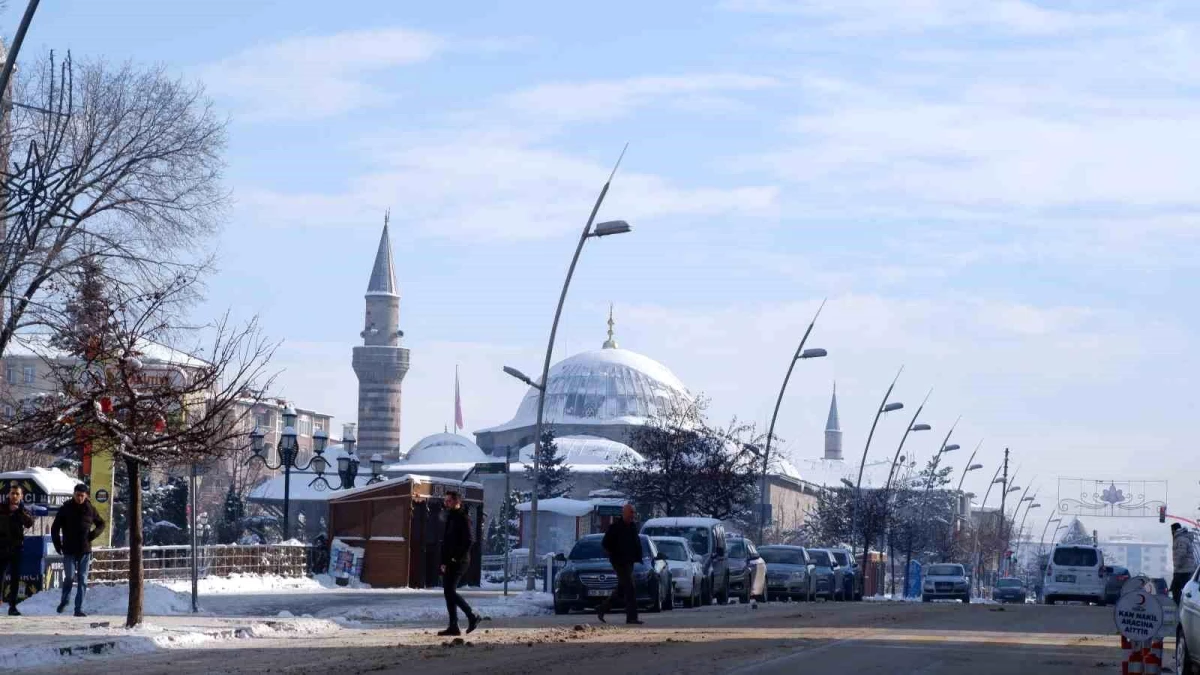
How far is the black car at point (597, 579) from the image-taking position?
2858 cm

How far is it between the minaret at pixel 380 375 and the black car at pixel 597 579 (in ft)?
360

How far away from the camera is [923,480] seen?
341ft

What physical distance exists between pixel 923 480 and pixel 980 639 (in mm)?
83803

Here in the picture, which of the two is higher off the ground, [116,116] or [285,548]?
[116,116]

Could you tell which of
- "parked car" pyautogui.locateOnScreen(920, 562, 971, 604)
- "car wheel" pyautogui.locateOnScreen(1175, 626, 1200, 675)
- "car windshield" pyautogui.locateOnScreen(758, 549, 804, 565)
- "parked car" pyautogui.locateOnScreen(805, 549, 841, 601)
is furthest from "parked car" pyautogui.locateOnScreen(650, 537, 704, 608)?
"parked car" pyautogui.locateOnScreen(920, 562, 971, 604)

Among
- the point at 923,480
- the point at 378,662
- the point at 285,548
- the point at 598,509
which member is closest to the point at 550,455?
the point at 923,480

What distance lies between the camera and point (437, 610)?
88.2ft

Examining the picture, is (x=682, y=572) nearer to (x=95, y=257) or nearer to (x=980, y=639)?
(x=980, y=639)

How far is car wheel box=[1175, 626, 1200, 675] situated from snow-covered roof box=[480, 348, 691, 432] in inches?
5335

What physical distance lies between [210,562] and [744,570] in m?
11.5

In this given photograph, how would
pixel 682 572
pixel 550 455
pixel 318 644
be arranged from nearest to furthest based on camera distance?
pixel 318 644 → pixel 682 572 → pixel 550 455

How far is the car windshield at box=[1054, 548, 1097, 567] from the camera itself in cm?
4788

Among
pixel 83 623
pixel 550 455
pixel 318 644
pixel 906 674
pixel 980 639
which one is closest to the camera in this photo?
pixel 906 674

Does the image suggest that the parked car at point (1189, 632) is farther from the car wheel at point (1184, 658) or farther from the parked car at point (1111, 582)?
the parked car at point (1111, 582)
